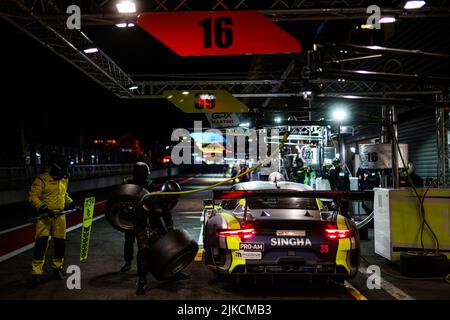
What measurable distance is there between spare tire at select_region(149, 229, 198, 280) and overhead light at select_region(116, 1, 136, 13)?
239 inches

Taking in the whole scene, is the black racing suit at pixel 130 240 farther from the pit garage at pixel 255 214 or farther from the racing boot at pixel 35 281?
the racing boot at pixel 35 281

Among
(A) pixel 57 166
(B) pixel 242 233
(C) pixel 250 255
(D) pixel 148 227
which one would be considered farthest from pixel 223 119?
(C) pixel 250 255

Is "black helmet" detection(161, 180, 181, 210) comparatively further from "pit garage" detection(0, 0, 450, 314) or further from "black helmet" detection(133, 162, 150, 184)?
"black helmet" detection(133, 162, 150, 184)

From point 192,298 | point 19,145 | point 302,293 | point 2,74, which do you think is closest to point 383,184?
point 302,293

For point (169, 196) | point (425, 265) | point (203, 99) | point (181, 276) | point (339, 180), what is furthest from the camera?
point (203, 99)

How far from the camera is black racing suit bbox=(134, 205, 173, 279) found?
19.0 ft

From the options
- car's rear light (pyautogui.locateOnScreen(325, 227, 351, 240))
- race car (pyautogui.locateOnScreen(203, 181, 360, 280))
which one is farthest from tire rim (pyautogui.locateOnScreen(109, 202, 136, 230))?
car's rear light (pyautogui.locateOnScreen(325, 227, 351, 240))

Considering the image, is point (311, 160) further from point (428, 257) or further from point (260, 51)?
point (428, 257)

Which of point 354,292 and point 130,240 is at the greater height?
point 130,240

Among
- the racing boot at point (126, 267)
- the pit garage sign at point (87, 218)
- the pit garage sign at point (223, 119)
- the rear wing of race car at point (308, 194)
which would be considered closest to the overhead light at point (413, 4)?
the rear wing of race car at point (308, 194)

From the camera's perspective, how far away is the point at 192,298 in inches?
210

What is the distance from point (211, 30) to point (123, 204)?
5.41 m

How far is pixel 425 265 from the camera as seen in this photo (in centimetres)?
637

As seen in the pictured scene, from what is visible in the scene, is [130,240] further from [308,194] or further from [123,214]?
[308,194]
